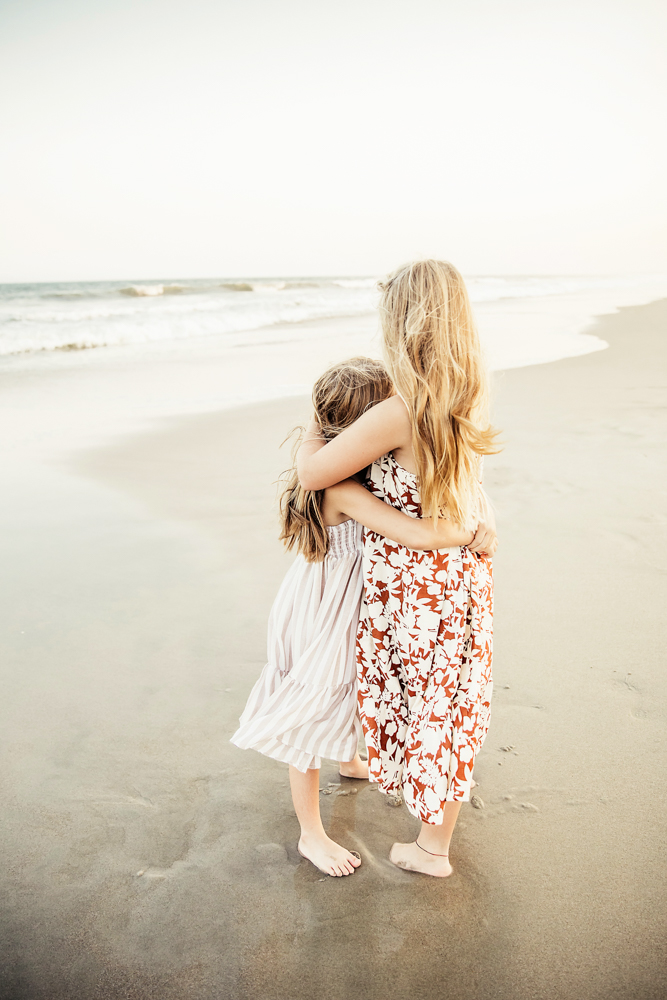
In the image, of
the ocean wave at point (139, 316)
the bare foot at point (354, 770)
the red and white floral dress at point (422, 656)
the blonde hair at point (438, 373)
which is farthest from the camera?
the ocean wave at point (139, 316)

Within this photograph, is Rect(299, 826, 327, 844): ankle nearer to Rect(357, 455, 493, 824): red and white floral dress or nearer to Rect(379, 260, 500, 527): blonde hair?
Rect(357, 455, 493, 824): red and white floral dress

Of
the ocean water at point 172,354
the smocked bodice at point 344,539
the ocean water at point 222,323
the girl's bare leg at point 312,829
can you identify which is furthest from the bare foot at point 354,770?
the ocean water at point 222,323

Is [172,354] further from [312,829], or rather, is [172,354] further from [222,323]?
[312,829]

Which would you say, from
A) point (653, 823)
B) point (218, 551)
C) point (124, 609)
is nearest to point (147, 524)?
point (218, 551)

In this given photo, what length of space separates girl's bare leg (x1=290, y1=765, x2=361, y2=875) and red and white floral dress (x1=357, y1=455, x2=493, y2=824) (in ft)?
0.61

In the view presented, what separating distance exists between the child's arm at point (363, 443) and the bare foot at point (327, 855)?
0.98 m

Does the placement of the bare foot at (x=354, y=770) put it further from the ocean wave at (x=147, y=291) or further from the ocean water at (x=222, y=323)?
the ocean wave at (x=147, y=291)

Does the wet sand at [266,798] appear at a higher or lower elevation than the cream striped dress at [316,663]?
lower

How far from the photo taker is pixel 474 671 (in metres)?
1.62

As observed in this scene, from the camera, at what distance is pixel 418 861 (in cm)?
165

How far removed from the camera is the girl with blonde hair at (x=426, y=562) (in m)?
1.41

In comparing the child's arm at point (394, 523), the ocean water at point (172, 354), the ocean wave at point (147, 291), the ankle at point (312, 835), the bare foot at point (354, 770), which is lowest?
the bare foot at point (354, 770)

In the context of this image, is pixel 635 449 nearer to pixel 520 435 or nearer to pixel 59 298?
pixel 520 435

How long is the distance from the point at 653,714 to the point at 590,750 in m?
0.30
